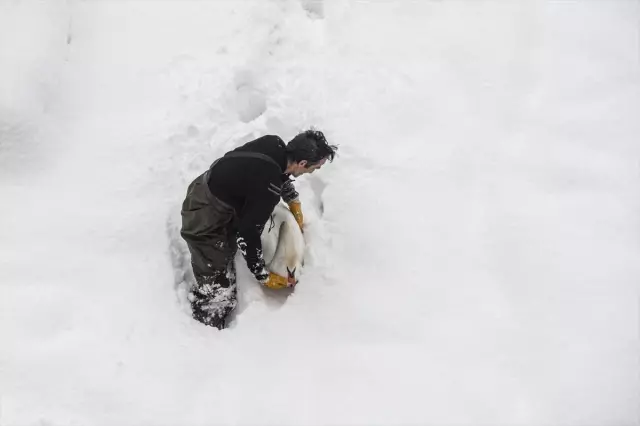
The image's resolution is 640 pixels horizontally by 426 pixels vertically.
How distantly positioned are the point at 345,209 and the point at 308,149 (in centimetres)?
83

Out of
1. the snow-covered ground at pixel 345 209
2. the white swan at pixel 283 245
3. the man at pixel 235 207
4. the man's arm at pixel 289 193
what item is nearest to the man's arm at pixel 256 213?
the man at pixel 235 207

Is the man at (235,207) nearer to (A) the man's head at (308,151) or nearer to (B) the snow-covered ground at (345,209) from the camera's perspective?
(A) the man's head at (308,151)

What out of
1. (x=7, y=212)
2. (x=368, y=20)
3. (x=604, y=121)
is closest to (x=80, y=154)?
(x=7, y=212)

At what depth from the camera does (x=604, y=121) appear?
10.8 feet

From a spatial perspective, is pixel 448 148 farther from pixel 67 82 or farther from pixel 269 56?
pixel 67 82

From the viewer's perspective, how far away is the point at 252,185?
2318 mm

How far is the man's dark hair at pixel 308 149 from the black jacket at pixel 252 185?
0.05m

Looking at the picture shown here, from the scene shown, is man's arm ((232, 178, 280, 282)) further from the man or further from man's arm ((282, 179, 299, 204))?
man's arm ((282, 179, 299, 204))

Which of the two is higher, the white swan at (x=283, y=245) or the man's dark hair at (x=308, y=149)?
the man's dark hair at (x=308, y=149)

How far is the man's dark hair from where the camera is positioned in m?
2.35

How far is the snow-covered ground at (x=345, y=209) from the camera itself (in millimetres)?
2406

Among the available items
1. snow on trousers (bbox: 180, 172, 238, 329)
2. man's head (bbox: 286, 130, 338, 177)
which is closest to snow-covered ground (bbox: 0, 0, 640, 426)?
snow on trousers (bbox: 180, 172, 238, 329)

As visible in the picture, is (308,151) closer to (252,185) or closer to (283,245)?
(252,185)

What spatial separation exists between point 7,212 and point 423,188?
2.67 metres
